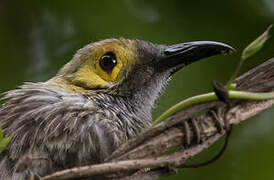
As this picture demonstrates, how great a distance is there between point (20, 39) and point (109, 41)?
1001mm

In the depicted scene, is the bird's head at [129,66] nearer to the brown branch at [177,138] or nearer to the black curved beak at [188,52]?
the black curved beak at [188,52]

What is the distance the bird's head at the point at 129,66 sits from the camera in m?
3.15

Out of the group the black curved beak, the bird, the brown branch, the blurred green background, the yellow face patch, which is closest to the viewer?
the brown branch

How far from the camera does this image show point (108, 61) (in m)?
3.32

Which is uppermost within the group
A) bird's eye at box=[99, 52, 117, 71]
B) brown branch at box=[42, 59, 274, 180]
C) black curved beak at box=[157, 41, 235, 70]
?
bird's eye at box=[99, 52, 117, 71]

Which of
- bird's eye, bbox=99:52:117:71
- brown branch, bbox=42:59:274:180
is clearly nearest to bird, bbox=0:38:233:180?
bird's eye, bbox=99:52:117:71

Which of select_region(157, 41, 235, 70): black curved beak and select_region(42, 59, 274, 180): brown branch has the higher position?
select_region(157, 41, 235, 70): black curved beak

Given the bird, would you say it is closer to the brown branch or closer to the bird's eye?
the bird's eye

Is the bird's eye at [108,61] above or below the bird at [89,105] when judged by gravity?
→ above

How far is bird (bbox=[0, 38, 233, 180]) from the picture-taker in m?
2.45

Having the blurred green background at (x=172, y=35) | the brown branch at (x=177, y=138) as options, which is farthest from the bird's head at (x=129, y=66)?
the brown branch at (x=177, y=138)

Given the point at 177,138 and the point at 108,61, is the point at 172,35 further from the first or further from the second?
the point at 177,138

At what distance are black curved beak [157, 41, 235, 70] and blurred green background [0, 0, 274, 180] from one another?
394 millimetres

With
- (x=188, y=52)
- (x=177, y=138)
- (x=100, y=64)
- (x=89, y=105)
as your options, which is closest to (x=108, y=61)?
(x=100, y=64)
